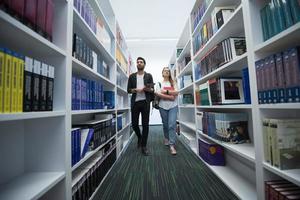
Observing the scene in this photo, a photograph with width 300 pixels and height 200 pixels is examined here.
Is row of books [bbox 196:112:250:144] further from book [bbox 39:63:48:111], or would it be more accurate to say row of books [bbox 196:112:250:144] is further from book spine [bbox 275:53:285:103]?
book [bbox 39:63:48:111]

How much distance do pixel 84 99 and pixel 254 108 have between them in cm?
126

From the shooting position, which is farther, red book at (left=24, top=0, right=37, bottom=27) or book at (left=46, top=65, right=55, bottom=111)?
book at (left=46, top=65, right=55, bottom=111)

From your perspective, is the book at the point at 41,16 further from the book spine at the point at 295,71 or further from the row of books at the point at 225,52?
the row of books at the point at 225,52

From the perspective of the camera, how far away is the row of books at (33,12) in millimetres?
577

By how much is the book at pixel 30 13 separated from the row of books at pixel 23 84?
0.56ft

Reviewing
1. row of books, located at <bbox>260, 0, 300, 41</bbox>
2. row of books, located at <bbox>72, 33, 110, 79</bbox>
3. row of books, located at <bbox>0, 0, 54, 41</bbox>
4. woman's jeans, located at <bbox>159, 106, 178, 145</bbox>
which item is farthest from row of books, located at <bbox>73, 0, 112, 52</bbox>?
woman's jeans, located at <bbox>159, 106, 178, 145</bbox>

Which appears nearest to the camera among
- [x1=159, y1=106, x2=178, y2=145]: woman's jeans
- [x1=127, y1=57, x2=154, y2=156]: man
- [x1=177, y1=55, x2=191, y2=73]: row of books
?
[x1=127, y1=57, x2=154, y2=156]: man

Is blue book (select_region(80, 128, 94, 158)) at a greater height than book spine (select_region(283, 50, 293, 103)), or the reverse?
book spine (select_region(283, 50, 293, 103))

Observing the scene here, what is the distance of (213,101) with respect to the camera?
162cm

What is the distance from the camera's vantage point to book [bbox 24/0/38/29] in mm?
646

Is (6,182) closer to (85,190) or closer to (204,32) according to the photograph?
(85,190)

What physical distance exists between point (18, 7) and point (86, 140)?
928 mm

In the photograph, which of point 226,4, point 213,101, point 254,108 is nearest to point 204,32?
point 226,4

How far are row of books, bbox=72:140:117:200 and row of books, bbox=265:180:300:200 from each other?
3.94 ft
